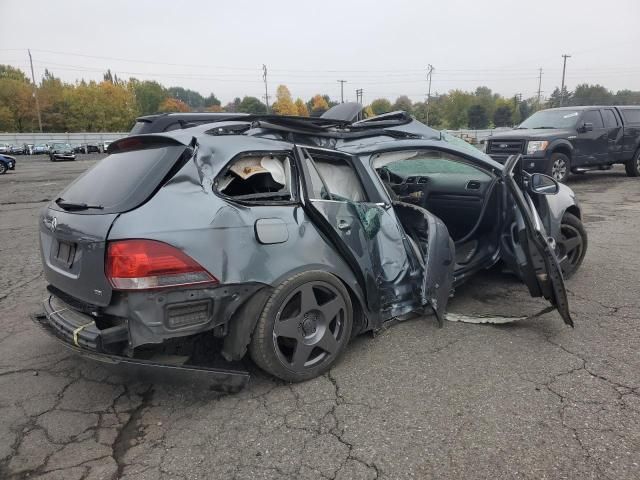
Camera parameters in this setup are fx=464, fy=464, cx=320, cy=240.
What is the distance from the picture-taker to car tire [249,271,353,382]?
8.87 ft

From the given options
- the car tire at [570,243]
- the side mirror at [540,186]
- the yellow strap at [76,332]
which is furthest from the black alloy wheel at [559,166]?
the yellow strap at [76,332]

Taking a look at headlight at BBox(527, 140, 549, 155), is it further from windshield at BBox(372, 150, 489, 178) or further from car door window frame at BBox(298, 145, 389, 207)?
car door window frame at BBox(298, 145, 389, 207)

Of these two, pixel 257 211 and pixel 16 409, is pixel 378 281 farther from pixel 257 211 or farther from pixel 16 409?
pixel 16 409

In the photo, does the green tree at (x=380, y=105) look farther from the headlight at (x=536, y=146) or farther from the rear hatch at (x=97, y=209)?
the rear hatch at (x=97, y=209)

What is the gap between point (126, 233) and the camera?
237cm

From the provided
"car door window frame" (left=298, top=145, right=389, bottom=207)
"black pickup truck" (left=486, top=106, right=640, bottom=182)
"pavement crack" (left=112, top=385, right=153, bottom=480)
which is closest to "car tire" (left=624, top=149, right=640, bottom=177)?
"black pickup truck" (left=486, top=106, right=640, bottom=182)

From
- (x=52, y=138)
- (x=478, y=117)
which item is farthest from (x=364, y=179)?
(x=478, y=117)

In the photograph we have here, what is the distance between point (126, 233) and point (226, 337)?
0.81 meters

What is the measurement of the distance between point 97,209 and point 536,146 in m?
10.5

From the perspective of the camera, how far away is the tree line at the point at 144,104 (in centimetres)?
7456

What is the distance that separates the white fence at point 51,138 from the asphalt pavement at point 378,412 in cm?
5380

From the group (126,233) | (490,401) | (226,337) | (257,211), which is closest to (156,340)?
(226,337)

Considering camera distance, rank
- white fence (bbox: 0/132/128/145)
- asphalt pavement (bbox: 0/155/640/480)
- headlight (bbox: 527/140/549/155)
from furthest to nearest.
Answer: white fence (bbox: 0/132/128/145)
headlight (bbox: 527/140/549/155)
asphalt pavement (bbox: 0/155/640/480)

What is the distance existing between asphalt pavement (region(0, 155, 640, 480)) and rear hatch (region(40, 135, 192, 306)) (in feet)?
1.78
